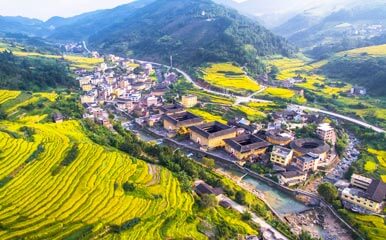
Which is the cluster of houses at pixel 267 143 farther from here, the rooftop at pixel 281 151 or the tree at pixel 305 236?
the tree at pixel 305 236

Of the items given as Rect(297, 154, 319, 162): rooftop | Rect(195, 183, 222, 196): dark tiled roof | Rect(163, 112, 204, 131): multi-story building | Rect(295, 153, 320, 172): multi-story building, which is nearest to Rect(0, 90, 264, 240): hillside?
Rect(195, 183, 222, 196): dark tiled roof

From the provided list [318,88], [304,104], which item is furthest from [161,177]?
[318,88]

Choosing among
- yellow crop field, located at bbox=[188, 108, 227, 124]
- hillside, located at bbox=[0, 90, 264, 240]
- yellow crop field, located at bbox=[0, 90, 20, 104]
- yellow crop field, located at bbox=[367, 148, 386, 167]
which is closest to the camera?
hillside, located at bbox=[0, 90, 264, 240]

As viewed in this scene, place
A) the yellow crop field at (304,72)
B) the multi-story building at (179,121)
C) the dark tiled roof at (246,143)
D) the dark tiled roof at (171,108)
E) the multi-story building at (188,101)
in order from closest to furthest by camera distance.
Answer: the dark tiled roof at (246,143)
the multi-story building at (179,121)
the dark tiled roof at (171,108)
the multi-story building at (188,101)
the yellow crop field at (304,72)

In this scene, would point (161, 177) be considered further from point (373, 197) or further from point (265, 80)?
point (265, 80)

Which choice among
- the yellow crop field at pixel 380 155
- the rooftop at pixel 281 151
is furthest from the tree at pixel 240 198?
the yellow crop field at pixel 380 155

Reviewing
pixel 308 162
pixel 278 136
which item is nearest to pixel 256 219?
pixel 308 162

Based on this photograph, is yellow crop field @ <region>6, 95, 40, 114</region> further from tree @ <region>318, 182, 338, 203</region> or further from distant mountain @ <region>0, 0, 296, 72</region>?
distant mountain @ <region>0, 0, 296, 72</region>
